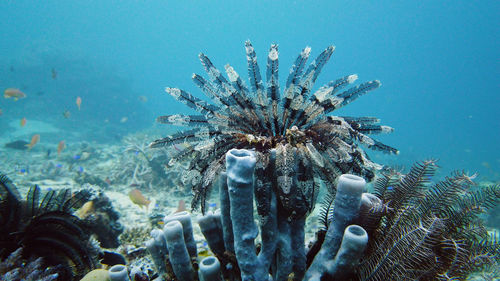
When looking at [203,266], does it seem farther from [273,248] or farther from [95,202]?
[95,202]

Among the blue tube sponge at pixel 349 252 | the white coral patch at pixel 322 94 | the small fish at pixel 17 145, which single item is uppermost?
the small fish at pixel 17 145

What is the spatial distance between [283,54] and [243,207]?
143 meters

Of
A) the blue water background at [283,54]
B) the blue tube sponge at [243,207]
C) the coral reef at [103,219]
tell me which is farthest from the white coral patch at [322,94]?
the blue water background at [283,54]

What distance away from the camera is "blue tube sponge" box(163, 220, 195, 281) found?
6.32 feet

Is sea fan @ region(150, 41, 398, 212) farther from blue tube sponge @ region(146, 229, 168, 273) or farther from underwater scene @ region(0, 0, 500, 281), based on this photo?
blue tube sponge @ region(146, 229, 168, 273)

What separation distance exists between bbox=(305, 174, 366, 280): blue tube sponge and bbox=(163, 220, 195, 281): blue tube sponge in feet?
3.37

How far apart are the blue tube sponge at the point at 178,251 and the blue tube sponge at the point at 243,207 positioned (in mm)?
571

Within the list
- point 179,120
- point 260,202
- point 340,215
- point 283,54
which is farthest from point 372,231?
point 283,54

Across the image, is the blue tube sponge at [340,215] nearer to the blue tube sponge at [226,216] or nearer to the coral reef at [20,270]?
the blue tube sponge at [226,216]

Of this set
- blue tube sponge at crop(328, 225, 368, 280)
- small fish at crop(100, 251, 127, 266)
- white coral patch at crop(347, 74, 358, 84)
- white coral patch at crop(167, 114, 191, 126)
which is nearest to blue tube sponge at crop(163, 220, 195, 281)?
white coral patch at crop(167, 114, 191, 126)

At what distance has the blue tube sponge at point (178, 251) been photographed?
75.9 inches

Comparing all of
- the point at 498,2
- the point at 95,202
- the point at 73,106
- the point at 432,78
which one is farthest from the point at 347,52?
the point at 95,202

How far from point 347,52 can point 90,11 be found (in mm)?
127247

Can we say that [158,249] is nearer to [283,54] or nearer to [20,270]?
[20,270]
